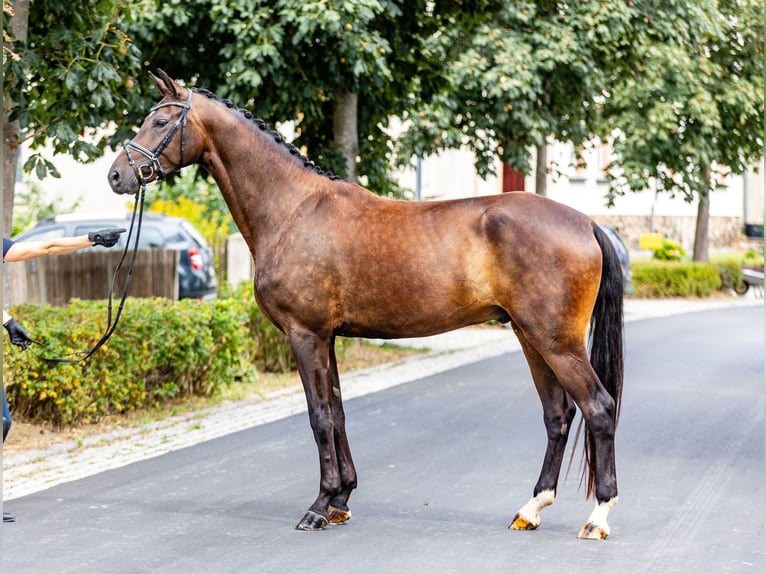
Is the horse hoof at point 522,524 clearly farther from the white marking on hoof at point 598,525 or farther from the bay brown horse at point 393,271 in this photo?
the white marking on hoof at point 598,525

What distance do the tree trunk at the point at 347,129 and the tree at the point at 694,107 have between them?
8.81 meters

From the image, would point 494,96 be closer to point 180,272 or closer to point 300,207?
point 180,272

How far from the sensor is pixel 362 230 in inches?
278

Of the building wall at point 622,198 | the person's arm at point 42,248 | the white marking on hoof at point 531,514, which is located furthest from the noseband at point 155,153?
the building wall at point 622,198

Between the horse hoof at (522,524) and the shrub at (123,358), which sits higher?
the shrub at (123,358)

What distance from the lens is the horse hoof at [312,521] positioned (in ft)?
22.6

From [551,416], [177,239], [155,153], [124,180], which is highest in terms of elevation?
[155,153]

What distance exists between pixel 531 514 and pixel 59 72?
5.63m

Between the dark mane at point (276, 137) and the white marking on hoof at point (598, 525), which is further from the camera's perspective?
the dark mane at point (276, 137)

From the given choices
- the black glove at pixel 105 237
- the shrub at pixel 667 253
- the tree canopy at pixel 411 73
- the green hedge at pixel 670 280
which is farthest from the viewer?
the shrub at pixel 667 253

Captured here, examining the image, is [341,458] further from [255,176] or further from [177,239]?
[177,239]

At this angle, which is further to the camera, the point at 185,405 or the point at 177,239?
the point at 177,239

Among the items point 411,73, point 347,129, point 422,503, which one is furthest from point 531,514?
point 347,129

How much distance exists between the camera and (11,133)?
10.4 meters
